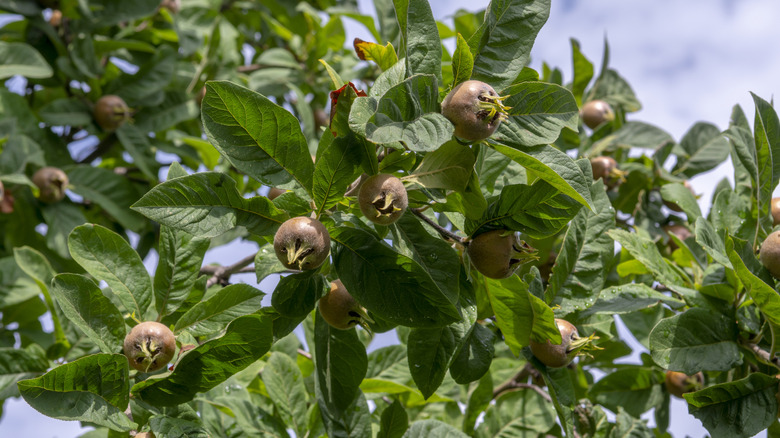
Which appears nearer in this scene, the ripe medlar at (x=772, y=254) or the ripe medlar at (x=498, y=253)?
the ripe medlar at (x=498, y=253)

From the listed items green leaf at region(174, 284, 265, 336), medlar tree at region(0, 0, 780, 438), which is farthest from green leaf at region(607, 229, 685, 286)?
green leaf at region(174, 284, 265, 336)

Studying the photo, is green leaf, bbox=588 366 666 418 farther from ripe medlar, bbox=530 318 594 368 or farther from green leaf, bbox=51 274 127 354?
green leaf, bbox=51 274 127 354

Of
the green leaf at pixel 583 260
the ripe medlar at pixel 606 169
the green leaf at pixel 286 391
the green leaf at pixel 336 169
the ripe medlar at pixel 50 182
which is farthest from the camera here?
the ripe medlar at pixel 50 182

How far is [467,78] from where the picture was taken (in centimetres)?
127

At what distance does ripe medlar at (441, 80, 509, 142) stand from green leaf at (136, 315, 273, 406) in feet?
1.78

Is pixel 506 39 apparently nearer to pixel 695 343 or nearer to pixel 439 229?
pixel 439 229

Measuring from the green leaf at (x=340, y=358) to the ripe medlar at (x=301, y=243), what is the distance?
0.39 meters

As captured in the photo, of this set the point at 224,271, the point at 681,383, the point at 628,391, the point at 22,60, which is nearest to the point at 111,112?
the point at 22,60

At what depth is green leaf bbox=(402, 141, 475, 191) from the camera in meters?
1.23

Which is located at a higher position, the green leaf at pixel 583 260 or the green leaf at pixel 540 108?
the green leaf at pixel 540 108

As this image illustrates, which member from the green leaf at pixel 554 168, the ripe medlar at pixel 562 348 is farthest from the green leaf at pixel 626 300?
the green leaf at pixel 554 168

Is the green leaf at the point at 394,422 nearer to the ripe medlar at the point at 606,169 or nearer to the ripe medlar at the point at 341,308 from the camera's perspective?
the ripe medlar at the point at 341,308

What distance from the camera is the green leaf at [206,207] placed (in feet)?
3.89

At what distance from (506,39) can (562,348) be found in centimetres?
68
